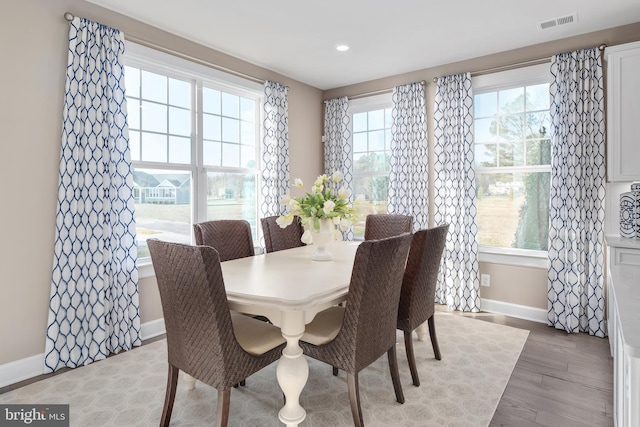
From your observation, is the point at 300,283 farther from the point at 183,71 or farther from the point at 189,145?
the point at 183,71

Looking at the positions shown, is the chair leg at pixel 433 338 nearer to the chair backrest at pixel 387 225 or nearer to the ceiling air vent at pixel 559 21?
the chair backrest at pixel 387 225

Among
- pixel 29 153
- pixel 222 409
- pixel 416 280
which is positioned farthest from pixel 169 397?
pixel 29 153

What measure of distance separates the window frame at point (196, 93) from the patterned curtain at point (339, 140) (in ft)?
3.70

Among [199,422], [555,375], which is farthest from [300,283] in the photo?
[555,375]

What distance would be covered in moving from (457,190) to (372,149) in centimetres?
131

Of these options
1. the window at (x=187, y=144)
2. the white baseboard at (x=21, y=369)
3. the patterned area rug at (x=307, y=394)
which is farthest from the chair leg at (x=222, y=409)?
the window at (x=187, y=144)

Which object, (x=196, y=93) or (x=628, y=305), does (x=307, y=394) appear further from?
(x=196, y=93)

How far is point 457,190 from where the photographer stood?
13.0 feet

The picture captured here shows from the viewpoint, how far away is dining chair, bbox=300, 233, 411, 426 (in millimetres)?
1746

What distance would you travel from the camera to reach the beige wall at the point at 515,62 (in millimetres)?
3189

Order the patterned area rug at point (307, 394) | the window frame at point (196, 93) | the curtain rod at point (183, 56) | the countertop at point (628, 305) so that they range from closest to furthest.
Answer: the countertop at point (628, 305) < the patterned area rug at point (307, 394) < the curtain rod at point (183, 56) < the window frame at point (196, 93)

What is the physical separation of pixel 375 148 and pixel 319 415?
136 inches

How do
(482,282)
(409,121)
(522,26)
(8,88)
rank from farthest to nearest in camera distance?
(409,121)
(482,282)
(522,26)
(8,88)

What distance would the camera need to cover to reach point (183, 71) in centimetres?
340
